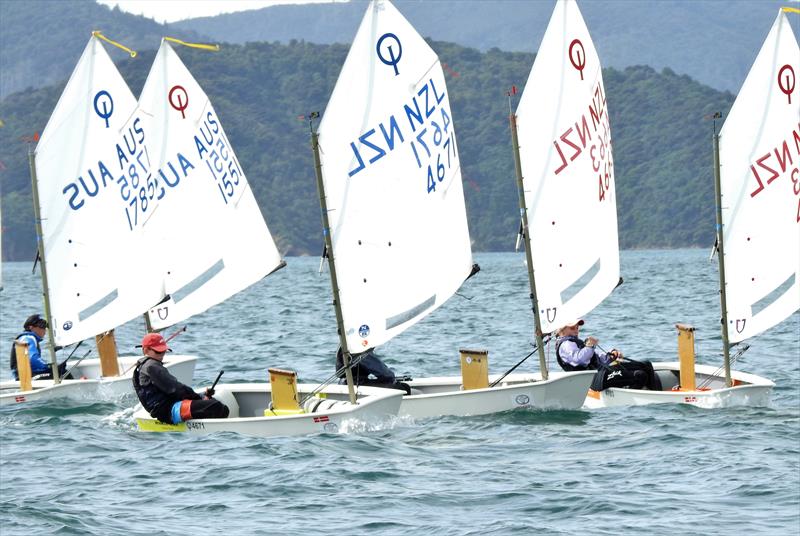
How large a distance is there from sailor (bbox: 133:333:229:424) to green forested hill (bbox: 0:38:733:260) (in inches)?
3931

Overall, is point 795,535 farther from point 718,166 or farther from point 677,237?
point 677,237

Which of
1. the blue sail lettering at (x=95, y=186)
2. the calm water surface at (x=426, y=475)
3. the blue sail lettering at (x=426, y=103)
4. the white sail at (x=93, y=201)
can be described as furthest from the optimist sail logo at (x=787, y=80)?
the blue sail lettering at (x=95, y=186)

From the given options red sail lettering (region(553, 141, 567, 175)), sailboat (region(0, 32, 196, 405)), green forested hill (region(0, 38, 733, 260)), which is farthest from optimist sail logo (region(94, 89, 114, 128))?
green forested hill (region(0, 38, 733, 260))

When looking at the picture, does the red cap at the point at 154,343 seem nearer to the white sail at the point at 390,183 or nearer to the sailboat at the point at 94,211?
the white sail at the point at 390,183

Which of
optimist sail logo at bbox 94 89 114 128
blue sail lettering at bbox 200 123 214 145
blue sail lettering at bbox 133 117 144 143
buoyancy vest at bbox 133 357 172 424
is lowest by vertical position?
buoyancy vest at bbox 133 357 172 424

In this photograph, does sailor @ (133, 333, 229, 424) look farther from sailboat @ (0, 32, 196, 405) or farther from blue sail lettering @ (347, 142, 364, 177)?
sailboat @ (0, 32, 196, 405)

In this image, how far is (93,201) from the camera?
19.2 metres

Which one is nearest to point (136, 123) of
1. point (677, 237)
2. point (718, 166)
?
point (718, 166)

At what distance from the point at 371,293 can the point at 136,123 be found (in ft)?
18.1

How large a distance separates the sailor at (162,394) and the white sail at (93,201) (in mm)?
4237

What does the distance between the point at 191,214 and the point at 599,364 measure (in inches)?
235

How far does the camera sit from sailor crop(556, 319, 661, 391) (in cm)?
1667

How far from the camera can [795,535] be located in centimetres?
1068

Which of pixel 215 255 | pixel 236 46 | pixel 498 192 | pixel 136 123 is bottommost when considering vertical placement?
pixel 215 255
